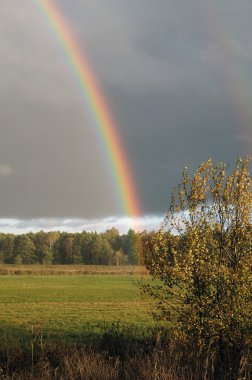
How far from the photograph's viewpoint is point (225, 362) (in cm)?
1323

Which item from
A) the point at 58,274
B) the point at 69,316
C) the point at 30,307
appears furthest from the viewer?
the point at 58,274

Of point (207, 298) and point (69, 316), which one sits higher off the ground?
point (207, 298)

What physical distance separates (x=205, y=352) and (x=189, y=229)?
328 cm

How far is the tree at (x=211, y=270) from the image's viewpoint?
12.8m

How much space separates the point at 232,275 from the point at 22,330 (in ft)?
55.1

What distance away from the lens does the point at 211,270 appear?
1323cm

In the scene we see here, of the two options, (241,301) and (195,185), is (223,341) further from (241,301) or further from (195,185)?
(195,185)

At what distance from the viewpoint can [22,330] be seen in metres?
26.5

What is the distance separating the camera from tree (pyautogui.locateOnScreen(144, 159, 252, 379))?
12.8m

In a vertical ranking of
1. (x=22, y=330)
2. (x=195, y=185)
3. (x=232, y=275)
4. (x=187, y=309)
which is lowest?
(x=22, y=330)

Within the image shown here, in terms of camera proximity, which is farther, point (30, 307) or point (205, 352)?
point (30, 307)

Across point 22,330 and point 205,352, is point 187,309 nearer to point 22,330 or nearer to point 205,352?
point 205,352

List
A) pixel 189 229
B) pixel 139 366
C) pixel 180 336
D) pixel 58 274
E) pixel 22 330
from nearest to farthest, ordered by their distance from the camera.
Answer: pixel 139 366, pixel 180 336, pixel 189 229, pixel 22 330, pixel 58 274

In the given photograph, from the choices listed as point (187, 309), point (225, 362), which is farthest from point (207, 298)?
point (225, 362)
